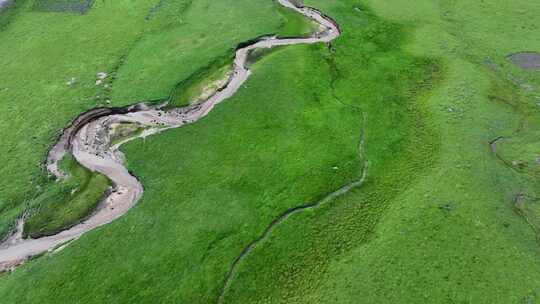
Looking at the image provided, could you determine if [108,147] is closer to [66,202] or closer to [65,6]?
[66,202]

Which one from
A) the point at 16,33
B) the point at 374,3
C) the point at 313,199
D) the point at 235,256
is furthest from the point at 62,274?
the point at 374,3

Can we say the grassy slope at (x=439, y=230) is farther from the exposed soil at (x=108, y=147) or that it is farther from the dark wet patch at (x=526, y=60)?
the dark wet patch at (x=526, y=60)

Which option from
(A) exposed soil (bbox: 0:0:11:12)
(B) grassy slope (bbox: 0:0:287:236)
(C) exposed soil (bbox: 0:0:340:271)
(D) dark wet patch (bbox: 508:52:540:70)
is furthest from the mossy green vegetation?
(D) dark wet patch (bbox: 508:52:540:70)

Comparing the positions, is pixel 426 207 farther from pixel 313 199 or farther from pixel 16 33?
pixel 16 33

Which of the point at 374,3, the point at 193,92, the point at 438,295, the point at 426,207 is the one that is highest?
the point at 374,3

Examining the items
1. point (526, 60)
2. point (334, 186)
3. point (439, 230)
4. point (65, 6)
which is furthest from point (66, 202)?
point (526, 60)

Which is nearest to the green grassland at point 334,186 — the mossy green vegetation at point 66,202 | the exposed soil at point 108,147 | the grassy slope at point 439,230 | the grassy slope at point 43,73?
the grassy slope at point 439,230

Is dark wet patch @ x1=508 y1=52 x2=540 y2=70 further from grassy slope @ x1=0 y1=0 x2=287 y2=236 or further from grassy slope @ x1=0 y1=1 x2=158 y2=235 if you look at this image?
grassy slope @ x1=0 y1=1 x2=158 y2=235

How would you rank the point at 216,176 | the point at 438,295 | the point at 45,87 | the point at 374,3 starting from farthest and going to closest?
the point at 374,3 < the point at 45,87 < the point at 216,176 < the point at 438,295
